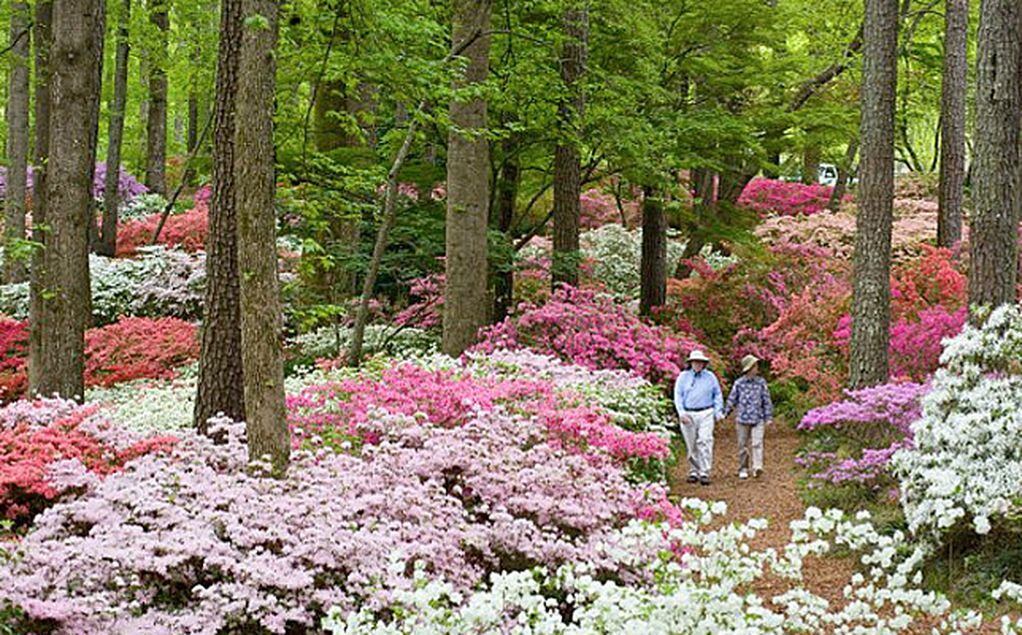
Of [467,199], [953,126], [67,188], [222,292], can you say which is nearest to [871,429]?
[467,199]

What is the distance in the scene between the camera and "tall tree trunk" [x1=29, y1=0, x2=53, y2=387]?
32.3ft

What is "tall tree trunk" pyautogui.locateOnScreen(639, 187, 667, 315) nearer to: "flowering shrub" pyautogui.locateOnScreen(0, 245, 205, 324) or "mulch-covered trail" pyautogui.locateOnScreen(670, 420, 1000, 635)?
"mulch-covered trail" pyautogui.locateOnScreen(670, 420, 1000, 635)

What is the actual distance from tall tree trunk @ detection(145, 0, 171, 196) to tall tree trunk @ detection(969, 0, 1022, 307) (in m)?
11.6

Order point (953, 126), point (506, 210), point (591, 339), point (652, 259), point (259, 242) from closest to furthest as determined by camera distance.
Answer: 1. point (259, 242)
2. point (591, 339)
3. point (953, 126)
4. point (506, 210)
5. point (652, 259)

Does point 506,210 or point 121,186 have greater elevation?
point 121,186

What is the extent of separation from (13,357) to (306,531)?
8.96 meters

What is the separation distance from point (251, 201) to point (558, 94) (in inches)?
258

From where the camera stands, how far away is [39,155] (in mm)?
11914

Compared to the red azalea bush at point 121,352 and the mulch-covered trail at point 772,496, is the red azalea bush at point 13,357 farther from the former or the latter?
the mulch-covered trail at point 772,496

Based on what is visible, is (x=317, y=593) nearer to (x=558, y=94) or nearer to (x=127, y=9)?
(x=558, y=94)

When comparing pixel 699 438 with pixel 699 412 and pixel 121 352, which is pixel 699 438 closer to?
pixel 699 412

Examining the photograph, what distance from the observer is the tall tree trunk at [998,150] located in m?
8.66

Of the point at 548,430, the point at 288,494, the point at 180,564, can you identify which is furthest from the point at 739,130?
the point at 180,564

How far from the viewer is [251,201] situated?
5414 millimetres
